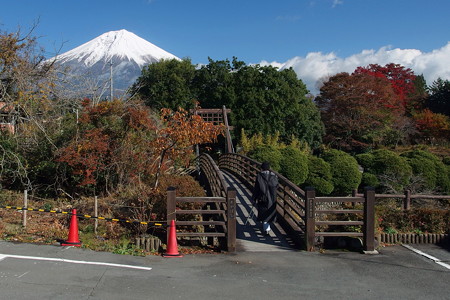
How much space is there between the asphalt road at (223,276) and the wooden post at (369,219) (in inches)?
11.4

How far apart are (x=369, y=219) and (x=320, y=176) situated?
14.4m

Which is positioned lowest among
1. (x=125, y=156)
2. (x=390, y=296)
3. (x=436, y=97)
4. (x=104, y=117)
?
(x=390, y=296)

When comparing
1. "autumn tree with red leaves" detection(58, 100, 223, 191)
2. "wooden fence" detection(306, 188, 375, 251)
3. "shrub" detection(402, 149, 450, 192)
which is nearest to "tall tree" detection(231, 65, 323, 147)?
"shrub" detection(402, 149, 450, 192)

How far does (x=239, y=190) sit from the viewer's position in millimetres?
15141

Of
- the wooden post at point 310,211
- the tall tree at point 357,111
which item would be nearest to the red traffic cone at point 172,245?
the wooden post at point 310,211

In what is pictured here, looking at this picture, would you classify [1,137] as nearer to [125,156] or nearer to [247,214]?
[125,156]

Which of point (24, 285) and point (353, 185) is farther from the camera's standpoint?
point (353, 185)

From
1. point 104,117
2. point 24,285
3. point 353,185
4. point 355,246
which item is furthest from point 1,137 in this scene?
point 353,185

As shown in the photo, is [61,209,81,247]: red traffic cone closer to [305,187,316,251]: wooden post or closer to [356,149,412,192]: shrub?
[305,187,316,251]: wooden post

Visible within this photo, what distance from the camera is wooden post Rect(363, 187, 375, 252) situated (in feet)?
27.8

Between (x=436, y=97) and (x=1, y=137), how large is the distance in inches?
1745

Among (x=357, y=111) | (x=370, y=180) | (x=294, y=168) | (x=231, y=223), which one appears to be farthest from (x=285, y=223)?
(x=357, y=111)

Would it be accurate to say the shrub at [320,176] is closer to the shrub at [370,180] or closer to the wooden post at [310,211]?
the shrub at [370,180]

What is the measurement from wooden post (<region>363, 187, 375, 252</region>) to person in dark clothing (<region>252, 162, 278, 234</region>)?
199 cm
